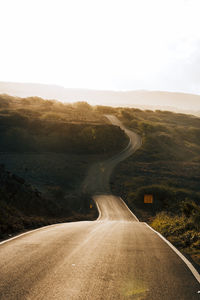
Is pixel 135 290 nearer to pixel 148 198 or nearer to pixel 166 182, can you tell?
pixel 148 198

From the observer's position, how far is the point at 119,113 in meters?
139

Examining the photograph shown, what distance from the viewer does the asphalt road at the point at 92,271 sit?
532 cm

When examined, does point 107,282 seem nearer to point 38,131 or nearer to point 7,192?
point 7,192

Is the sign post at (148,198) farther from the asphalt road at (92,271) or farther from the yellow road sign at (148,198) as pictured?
the asphalt road at (92,271)

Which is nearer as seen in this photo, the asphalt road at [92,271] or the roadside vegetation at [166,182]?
the asphalt road at [92,271]

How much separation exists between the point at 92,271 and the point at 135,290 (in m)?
1.48

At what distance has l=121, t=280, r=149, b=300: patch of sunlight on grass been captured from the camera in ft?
17.0

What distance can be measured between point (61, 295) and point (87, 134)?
8293cm

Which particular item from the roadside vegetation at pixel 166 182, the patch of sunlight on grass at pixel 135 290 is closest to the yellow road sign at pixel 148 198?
the roadside vegetation at pixel 166 182

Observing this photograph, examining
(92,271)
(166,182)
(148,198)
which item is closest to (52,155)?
(166,182)

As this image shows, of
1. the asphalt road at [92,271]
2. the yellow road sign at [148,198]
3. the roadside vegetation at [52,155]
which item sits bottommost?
the yellow road sign at [148,198]

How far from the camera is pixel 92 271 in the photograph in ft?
22.1

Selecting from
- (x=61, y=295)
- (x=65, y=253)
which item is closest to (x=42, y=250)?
(x=65, y=253)

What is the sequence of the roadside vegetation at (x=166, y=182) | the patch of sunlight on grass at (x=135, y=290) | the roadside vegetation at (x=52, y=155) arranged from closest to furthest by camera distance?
the patch of sunlight on grass at (x=135, y=290) < the roadside vegetation at (x=166, y=182) < the roadside vegetation at (x=52, y=155)
